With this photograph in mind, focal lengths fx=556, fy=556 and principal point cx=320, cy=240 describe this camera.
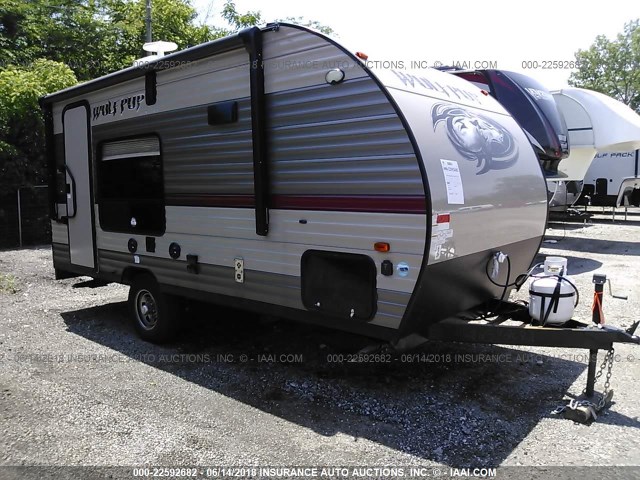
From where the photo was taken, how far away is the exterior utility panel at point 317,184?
3.67 metres

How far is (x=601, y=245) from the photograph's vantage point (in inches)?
488

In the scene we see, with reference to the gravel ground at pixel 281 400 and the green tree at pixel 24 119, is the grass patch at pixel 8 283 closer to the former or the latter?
the gravel ground at pixel 281 400

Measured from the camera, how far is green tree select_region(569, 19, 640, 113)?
38062mm

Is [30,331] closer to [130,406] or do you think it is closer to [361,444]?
[130,406]

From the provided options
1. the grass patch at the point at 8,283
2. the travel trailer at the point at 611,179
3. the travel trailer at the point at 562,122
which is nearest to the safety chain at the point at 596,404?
the travel trailer at the point at 562,122

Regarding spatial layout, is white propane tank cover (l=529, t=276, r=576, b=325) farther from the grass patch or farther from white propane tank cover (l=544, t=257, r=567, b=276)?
the grass patch

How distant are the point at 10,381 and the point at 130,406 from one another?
136 cm

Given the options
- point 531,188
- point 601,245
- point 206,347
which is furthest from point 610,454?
point 601,245

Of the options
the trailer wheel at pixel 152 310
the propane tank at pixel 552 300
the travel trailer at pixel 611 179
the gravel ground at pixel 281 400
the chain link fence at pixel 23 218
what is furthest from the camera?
the travel trailer at pixel 611 179

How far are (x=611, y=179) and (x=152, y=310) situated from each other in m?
17.4

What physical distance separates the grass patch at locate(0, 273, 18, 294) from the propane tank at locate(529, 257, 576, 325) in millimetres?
7529

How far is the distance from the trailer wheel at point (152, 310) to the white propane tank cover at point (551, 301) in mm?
3391

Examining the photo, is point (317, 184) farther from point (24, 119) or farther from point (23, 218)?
point (23, 218)

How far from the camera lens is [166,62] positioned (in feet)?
16.9
